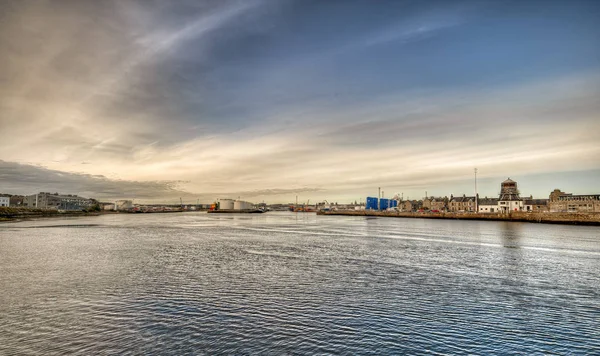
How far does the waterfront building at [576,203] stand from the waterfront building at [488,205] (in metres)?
22.8

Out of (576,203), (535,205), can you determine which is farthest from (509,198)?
(576,203)

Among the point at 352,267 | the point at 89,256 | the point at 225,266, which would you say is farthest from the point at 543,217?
the point at 89,256

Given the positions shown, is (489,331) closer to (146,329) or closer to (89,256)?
(146,329)

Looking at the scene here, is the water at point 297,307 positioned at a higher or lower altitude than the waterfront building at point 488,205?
lower

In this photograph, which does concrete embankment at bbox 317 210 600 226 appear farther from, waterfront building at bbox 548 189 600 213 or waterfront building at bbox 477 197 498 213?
waterfront building at bbox 477 197 498 213

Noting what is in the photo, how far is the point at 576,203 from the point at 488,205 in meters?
35.7

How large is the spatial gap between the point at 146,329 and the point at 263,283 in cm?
922

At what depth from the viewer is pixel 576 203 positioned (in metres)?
156

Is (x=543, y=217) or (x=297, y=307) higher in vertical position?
(x=543, y=217)

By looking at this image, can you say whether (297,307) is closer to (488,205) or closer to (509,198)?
(509,198)

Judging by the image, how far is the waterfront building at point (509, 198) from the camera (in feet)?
543

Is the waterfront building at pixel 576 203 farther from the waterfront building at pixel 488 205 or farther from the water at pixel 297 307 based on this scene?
the water at pixel 297 307

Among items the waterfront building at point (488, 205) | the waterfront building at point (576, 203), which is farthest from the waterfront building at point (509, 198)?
the waterfront building at point (576, 203)

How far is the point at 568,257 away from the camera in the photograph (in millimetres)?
35031
